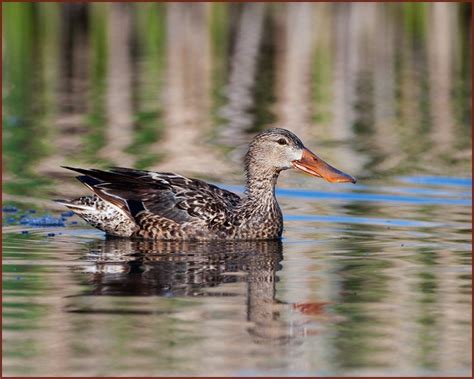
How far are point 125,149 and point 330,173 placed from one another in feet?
16.8

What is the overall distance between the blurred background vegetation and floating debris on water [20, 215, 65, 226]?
1200 mm

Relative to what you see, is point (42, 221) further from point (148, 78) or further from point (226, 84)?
point (148, 78)

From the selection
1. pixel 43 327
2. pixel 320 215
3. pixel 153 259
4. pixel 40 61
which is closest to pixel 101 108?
pixel 40 61

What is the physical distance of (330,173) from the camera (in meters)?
11.4

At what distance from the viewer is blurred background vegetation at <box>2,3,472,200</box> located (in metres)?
16.0

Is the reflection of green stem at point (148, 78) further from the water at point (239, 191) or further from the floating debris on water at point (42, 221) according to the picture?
the floating debris on water at point (42, 221)

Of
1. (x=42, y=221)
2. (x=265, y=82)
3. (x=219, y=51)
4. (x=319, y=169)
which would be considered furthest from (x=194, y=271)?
(x=219, y=51)

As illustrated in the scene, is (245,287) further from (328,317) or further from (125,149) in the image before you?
(125,149)

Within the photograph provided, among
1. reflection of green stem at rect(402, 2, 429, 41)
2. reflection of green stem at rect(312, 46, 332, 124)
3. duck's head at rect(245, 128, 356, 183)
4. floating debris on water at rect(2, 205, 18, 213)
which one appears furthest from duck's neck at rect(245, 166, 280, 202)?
reflection of green stem at rect(402, 2, 429, 41)

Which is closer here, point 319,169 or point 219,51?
point 319,169

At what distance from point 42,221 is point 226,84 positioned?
12717mm

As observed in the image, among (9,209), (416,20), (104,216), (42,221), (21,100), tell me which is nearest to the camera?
(104,216)

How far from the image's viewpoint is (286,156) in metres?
11.5

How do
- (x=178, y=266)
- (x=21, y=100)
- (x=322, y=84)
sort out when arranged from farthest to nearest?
(x=322, y=84) < (x=21, y=100) < (x=178, y=266)
